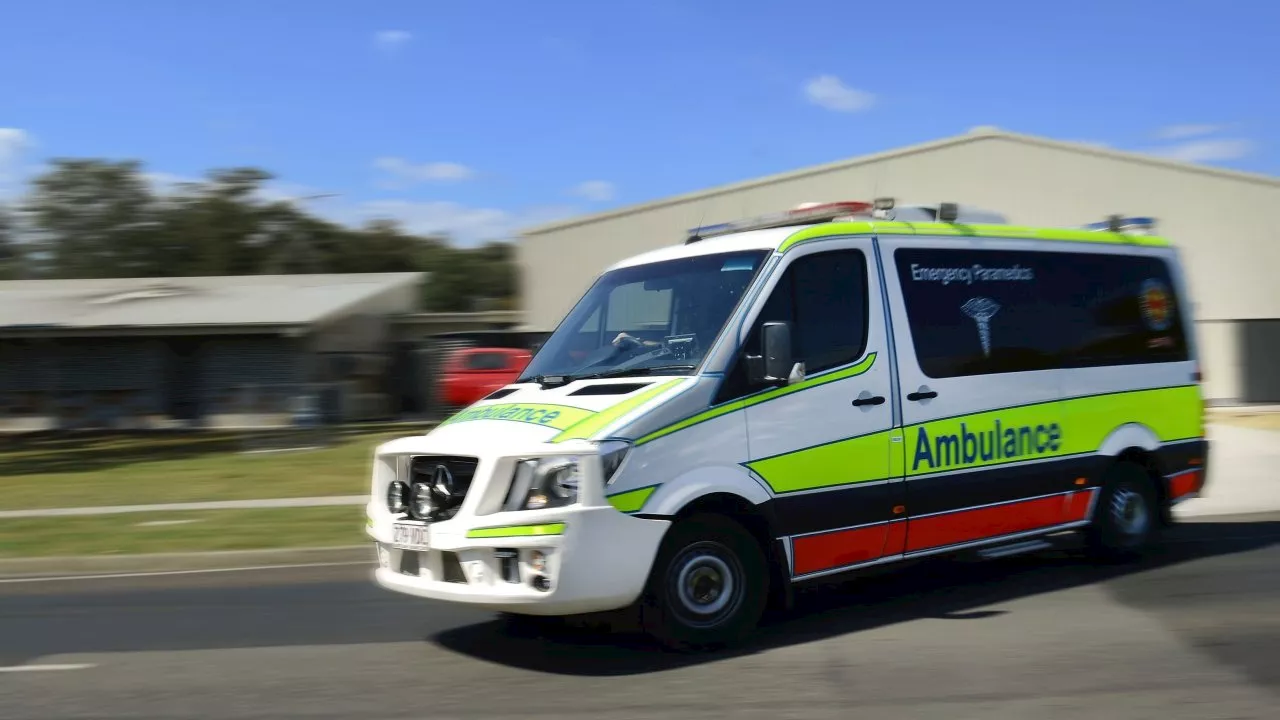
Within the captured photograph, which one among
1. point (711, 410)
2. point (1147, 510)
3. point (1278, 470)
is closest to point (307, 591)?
point (711, 410)

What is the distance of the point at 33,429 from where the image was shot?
26.3 meters

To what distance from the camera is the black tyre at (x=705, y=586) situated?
19.8 ft

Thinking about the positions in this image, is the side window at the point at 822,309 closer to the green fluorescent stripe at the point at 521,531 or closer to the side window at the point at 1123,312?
the green fluorescent stripe at the point at 521,531

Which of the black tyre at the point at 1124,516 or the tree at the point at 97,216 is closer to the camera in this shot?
the black tyre at the point at 1124,516

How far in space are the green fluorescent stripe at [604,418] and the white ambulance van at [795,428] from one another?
0.02 meters

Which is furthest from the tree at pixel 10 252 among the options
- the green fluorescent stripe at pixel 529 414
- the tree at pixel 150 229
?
the green fluorescent stripe at pixel 529 414

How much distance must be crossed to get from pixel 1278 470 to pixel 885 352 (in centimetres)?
953

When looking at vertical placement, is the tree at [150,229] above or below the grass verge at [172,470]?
above

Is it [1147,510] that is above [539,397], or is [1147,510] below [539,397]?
below

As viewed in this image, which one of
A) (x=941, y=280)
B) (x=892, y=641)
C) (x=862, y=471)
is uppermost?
(x=941, y=280)

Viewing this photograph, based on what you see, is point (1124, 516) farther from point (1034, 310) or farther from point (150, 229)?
point (150, 229)

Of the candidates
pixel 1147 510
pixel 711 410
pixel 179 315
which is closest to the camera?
A: pixel 711 410

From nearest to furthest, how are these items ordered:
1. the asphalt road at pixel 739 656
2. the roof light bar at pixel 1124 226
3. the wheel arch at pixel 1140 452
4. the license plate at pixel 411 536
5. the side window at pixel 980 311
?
1. the asphalt road at pixel 739 656
2. the license plate at pixel 411 536
3. the side window at pixel 980 311
4. the wheel arch at pixel 1140 452
5. the roof light bar at pixel 1124 226

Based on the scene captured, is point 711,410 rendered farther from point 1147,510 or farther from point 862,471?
point 1147,510
